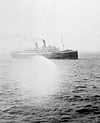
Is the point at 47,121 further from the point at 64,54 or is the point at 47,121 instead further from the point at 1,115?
the point at 64,54

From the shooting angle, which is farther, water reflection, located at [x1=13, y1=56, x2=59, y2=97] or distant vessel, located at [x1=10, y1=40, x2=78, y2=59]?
distant vessel, located at [x1=10, y1=40, x2=78, y2=59]

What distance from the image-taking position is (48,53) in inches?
4855

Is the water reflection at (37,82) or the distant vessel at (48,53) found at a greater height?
the distant vessel at (48,53)

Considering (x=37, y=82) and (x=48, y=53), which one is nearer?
(x=37, y=82)

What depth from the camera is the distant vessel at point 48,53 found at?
113 metres

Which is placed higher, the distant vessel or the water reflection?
the distant vessel

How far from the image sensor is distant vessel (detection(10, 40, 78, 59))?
112938 mm

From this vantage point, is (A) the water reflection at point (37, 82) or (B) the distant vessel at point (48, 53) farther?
(B) the distant vessel at point (48, 53)

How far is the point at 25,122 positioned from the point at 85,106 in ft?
18.2

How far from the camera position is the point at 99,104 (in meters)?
16.0

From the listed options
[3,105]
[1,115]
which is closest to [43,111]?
[1,115]

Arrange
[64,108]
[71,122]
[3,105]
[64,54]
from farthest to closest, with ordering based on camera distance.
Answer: [64,54]
[3,105]
[64,108]
[71,122]

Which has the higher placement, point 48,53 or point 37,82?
point 48,53

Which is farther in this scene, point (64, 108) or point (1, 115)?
point (64, 108)
